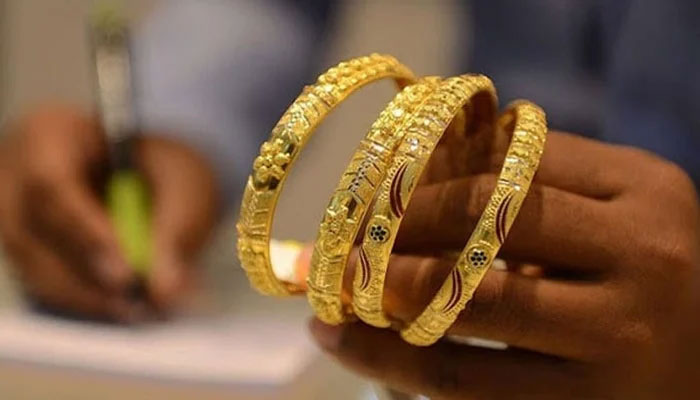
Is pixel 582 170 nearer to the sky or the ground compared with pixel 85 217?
nearer to the sky

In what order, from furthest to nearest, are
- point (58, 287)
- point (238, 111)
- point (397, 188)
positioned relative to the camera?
1. point (238, 111)
2. point (58, 287)
3. point (397, 188)

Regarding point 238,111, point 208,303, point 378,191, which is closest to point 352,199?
point 378,191

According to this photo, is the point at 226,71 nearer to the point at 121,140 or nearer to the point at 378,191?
the point at 121,140

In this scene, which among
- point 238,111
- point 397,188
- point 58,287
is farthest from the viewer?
point 238,111

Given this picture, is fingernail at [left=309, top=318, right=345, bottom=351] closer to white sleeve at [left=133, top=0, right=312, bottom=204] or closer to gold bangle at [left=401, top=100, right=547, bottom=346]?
gold bangle at [left=401, top=100, right=547, bottom=346]

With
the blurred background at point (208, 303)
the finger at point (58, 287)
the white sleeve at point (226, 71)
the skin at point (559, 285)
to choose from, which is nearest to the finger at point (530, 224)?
the skin at point (559, 285)

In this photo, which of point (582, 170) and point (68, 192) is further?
point (68, 192)

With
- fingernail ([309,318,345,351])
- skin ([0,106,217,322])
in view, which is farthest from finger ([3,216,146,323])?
fingernail ([309,318,345,351])

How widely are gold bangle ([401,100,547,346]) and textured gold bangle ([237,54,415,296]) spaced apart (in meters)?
0.05

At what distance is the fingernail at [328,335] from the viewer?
31 centimetres

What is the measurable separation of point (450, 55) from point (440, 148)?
1.44ft

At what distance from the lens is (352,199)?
0.86 feet

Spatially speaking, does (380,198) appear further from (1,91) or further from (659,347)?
(1,91)

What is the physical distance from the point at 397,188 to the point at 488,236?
3 centimetres
